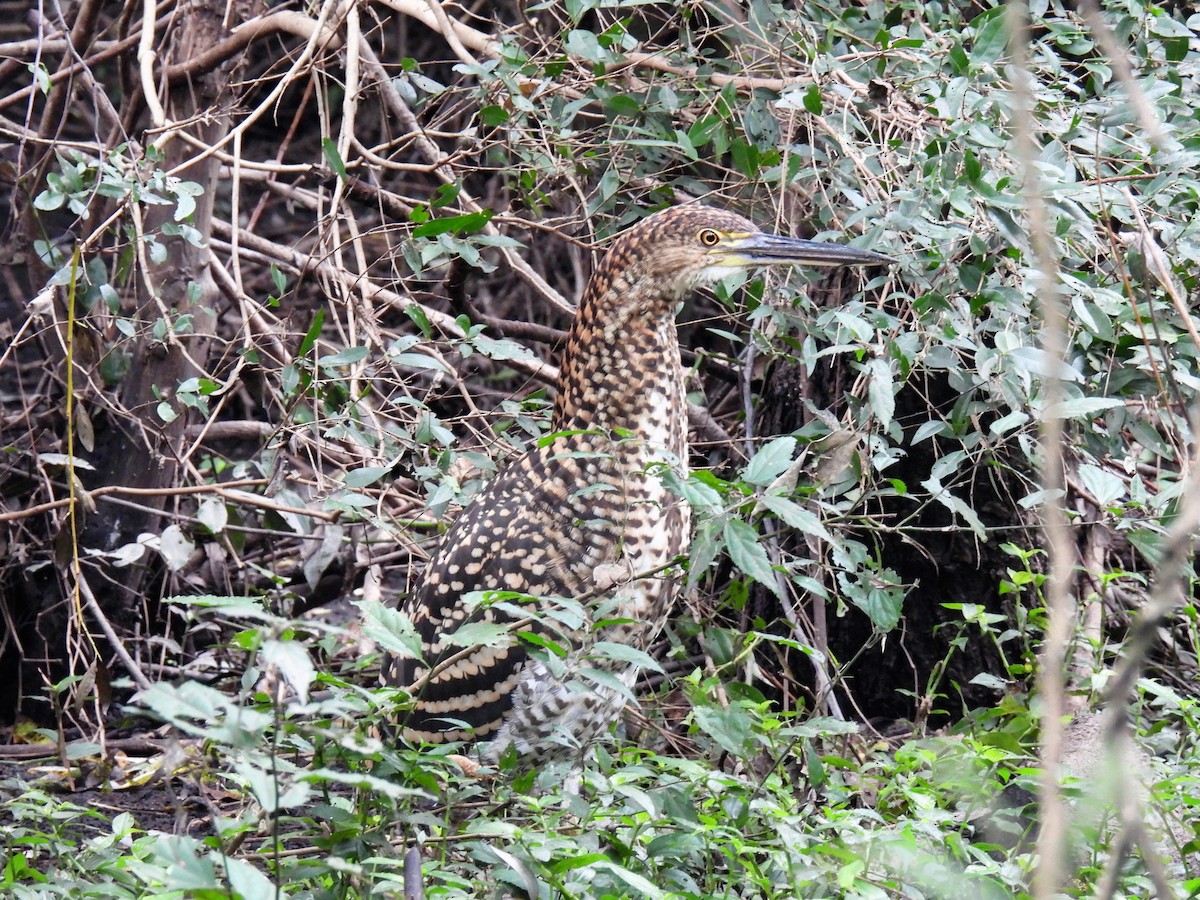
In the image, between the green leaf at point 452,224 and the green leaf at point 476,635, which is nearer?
the green leaf at point 476,635

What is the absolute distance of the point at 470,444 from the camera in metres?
4.26

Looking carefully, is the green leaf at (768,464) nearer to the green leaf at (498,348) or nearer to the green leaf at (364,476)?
the green leaf at (364,476)

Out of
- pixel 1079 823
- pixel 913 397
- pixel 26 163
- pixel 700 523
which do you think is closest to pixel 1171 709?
pixel 1079 823

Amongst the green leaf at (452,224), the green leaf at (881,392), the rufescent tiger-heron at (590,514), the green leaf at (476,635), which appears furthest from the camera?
the green leaf at (452,224)

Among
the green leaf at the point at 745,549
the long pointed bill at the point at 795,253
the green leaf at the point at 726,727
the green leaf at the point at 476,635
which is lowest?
the green leaf at the point at 726,727

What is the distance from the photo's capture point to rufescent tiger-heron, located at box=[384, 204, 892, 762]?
310cm

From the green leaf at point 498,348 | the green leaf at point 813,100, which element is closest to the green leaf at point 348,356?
the green leaf at point 498,348

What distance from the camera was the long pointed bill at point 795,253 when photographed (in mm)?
3193

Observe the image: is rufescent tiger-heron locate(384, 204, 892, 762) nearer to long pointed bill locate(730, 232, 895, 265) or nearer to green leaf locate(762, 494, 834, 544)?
long pointed bill locate(730, 232, 895, 265)

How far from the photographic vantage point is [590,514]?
10.5ft

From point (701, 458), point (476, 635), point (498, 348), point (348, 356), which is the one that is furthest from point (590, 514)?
point (701, 458)

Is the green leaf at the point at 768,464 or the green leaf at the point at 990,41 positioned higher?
the green leaf at the point at 990,41

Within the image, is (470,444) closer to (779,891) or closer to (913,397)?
(913,397)

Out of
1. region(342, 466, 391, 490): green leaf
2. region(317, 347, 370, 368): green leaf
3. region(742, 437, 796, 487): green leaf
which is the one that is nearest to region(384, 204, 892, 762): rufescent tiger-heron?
region(342, 466, 391, 490): green leaf
